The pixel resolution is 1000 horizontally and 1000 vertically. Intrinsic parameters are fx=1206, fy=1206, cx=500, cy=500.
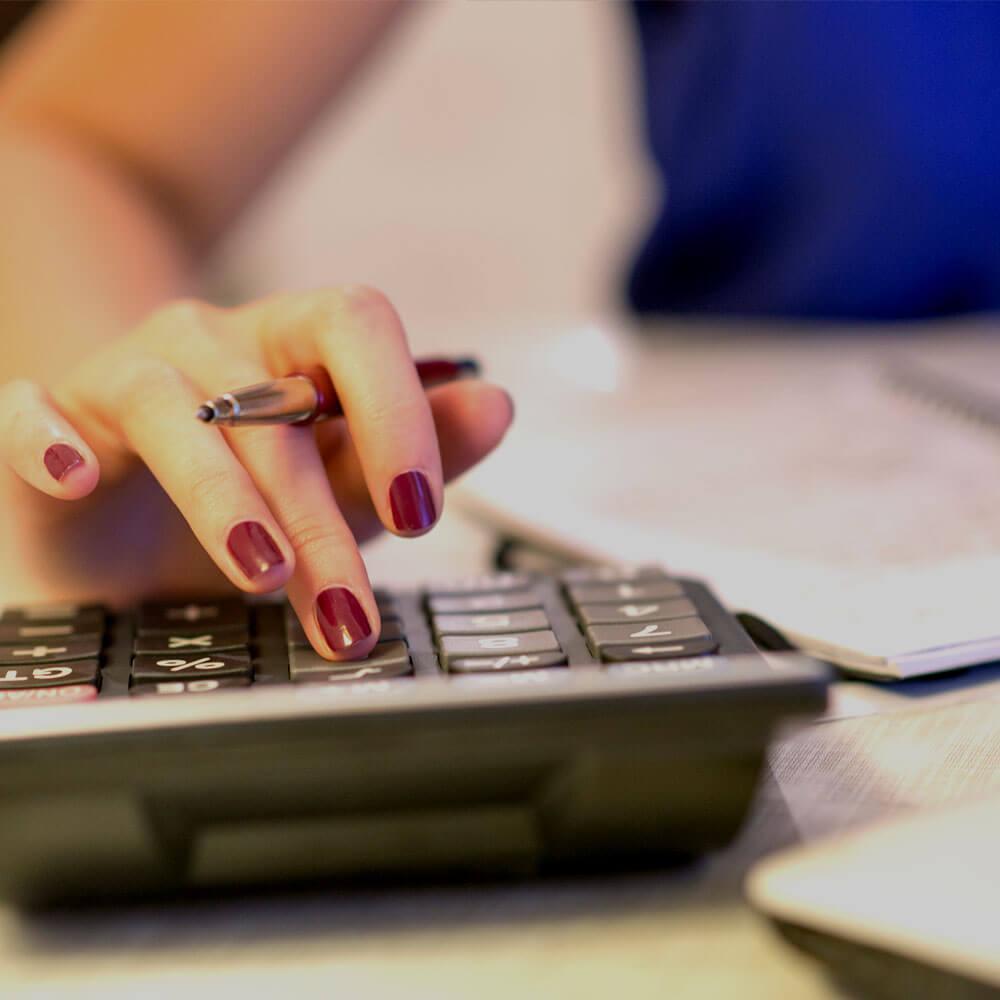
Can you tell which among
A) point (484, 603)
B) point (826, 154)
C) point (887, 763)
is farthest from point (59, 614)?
point (826, 154)

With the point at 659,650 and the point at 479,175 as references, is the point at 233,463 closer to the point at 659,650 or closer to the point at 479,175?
the point at 659,650

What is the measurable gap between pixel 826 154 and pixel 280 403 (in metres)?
0.61

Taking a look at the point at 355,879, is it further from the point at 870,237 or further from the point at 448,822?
the point at 870,237

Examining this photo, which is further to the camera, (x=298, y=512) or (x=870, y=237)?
(x=870, y=237)

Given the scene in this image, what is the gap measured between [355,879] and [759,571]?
8.4 inches

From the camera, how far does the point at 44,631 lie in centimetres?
33

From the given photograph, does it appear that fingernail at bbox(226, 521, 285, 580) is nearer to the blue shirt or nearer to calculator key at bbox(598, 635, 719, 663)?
calculator key at bbox(598, 635, 719, 663)

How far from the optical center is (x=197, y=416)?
1.15 ft

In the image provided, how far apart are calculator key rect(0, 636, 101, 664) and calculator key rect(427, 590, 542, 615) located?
0.09 meters

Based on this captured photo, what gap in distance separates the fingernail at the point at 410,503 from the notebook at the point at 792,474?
0.39ft

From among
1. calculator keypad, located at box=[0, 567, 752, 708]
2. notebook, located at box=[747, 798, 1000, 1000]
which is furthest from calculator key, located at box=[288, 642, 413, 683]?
notebook, located at box=[747, 798, 1000, 1000]

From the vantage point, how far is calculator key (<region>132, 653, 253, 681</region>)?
11.7 inches

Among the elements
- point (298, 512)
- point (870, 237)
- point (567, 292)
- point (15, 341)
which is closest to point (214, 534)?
point (298, 512)

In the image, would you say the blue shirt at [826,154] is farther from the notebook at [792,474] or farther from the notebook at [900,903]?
the notebook at [900,903]
